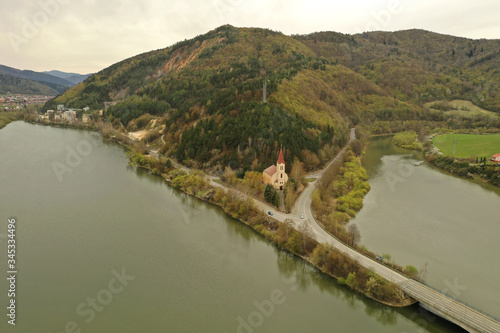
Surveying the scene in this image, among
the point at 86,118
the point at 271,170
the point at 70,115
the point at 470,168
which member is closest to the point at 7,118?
the point at 70,115

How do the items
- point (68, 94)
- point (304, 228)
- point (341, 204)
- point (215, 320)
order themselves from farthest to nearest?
point (68, 94) → point (341, 204) → point (304, 228) → point (215, 320)

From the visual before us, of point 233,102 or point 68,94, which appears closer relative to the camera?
point 233,102

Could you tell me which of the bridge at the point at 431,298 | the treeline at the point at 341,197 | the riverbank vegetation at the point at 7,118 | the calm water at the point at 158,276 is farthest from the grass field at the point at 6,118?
the bridge at the point at 431,298

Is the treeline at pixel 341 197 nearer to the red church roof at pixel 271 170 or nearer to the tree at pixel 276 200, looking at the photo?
the tree at pixel 276 200

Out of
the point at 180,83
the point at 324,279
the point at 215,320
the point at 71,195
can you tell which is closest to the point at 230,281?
the point at 215,320

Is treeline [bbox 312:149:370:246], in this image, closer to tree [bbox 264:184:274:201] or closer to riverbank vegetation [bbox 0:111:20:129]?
tree [bbox 264:184:274:201]

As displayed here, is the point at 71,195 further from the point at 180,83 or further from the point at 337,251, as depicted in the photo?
the point at 180,83

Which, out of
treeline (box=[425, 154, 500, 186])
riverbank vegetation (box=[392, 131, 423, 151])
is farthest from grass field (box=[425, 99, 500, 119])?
treeline (box=[425, 154, 500, 186])

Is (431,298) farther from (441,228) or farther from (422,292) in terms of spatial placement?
(441,228)

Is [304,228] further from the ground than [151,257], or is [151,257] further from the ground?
[304,228]
